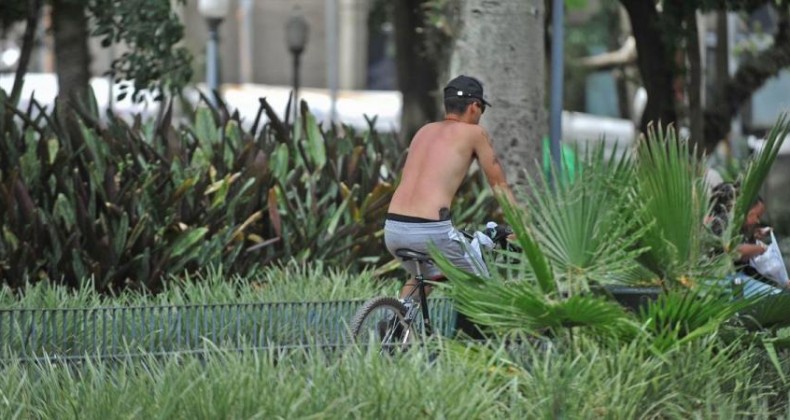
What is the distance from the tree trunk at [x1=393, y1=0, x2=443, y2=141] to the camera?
72.7 ft

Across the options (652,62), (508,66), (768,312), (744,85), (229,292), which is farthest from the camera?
(744,85)

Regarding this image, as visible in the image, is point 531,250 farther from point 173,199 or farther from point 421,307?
point 173,199

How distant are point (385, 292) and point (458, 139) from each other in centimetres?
150

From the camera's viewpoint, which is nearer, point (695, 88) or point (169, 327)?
point (169, 327)

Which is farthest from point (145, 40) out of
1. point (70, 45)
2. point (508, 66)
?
point (508, 66)

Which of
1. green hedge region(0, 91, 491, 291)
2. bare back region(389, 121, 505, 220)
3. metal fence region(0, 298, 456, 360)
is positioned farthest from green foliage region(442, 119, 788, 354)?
green hedge region(0, 91, 491, 291)

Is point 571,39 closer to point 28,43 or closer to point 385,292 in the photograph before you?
point 28,43

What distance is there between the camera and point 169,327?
7664mm

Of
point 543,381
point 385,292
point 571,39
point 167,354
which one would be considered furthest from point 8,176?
point 571,39

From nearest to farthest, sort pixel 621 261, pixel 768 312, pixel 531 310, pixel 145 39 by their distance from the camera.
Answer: pixel 531 310
pixel 621 261
pixel 768 312
pixel 145 39

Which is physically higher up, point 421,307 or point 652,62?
point 652,62

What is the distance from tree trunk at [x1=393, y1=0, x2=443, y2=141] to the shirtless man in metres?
13.8

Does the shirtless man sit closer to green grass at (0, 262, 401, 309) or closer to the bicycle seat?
the bicycle seat

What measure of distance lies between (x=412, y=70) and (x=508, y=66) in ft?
38.2
